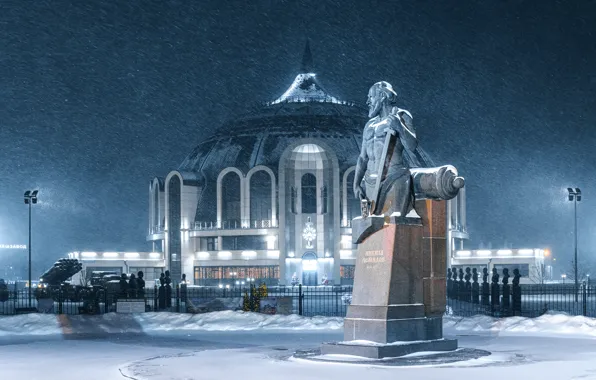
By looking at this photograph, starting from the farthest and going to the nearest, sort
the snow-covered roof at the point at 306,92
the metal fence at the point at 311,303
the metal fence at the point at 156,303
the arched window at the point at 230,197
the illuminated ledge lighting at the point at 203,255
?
the snow-covered roof at the point at 306,92
the arched window at the point at 230,197
the illuminated ledge lighting at the point at 203,255
the metal fence at the point at 156,303
the metal fence at the point at 311,303

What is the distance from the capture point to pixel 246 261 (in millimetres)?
107750

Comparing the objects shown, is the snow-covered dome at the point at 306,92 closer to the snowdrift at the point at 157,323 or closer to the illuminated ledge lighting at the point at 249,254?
the illuminated ledge lighting at the point at 249,254

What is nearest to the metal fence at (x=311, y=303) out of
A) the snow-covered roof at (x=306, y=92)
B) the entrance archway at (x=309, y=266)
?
the entrance archway at (x=309, y=266)

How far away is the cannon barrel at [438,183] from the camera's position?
18.2 metres

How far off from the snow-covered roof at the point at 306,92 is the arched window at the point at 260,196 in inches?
803

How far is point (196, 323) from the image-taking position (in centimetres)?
2975

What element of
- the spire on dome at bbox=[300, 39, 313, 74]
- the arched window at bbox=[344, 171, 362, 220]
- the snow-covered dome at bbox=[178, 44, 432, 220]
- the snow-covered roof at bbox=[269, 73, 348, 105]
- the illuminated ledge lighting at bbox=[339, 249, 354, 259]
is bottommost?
the illuminated ledge lighting at bbox=[339, 249, 354, 259]

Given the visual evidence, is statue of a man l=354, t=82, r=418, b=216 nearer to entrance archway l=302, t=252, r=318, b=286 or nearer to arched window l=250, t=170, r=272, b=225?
entrance archway l=302, t=252, r=318, b=286

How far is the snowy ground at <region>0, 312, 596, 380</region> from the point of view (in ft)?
51.5

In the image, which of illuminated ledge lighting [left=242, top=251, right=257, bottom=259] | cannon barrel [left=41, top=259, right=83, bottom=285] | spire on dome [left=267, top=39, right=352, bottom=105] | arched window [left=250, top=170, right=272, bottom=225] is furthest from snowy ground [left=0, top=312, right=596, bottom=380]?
spire on dome [left=267, top=39, right=352, bottom=105]

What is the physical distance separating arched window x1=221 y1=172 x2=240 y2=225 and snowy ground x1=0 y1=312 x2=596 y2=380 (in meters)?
82.3

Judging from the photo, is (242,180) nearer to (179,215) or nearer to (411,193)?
(179,215)

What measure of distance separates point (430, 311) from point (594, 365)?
11.7 ft

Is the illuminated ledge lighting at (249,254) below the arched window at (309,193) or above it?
below
